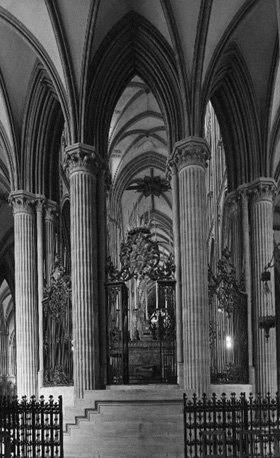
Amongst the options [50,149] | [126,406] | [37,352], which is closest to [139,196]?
[50,149]

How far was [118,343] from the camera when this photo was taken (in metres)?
20.1

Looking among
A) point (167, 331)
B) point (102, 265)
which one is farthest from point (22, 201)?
point (167, 331)

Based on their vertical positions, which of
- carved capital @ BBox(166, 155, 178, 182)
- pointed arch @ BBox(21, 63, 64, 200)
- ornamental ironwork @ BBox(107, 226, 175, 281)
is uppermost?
pointed arch @ BBox(21, 63, 64, 200)

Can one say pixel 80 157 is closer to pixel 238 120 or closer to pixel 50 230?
pixel 50 230

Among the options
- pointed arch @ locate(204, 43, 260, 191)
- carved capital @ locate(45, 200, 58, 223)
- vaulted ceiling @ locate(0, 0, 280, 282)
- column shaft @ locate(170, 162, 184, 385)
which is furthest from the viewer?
carved capital @ locate(45, 200, 58, 223)

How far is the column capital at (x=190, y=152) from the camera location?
61.4ft

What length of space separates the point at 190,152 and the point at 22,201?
5557mm

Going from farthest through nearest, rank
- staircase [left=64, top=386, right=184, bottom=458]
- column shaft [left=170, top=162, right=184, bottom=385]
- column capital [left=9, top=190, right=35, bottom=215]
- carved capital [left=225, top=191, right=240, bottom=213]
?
column capital [left=9, top=190, right=35, bottom=215]
carved capital [left=225, top=191, right=240, bottom=213]
column shaft [left=170, top=162, right=184, bottom=385]
staircase [left=64, top=386, right=184, bottom=458]

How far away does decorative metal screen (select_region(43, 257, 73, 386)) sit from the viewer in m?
20.2

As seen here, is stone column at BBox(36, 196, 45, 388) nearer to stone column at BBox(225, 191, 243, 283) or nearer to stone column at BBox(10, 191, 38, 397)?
stone column at BBox(10, 191, 38, 397)

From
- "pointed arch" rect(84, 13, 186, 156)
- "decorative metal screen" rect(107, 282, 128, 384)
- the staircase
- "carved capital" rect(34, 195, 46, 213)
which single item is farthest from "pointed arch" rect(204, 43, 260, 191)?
the staircase

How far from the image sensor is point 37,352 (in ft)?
66.7

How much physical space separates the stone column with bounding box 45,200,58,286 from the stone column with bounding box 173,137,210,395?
181 inches

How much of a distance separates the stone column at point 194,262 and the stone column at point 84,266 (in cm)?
229
